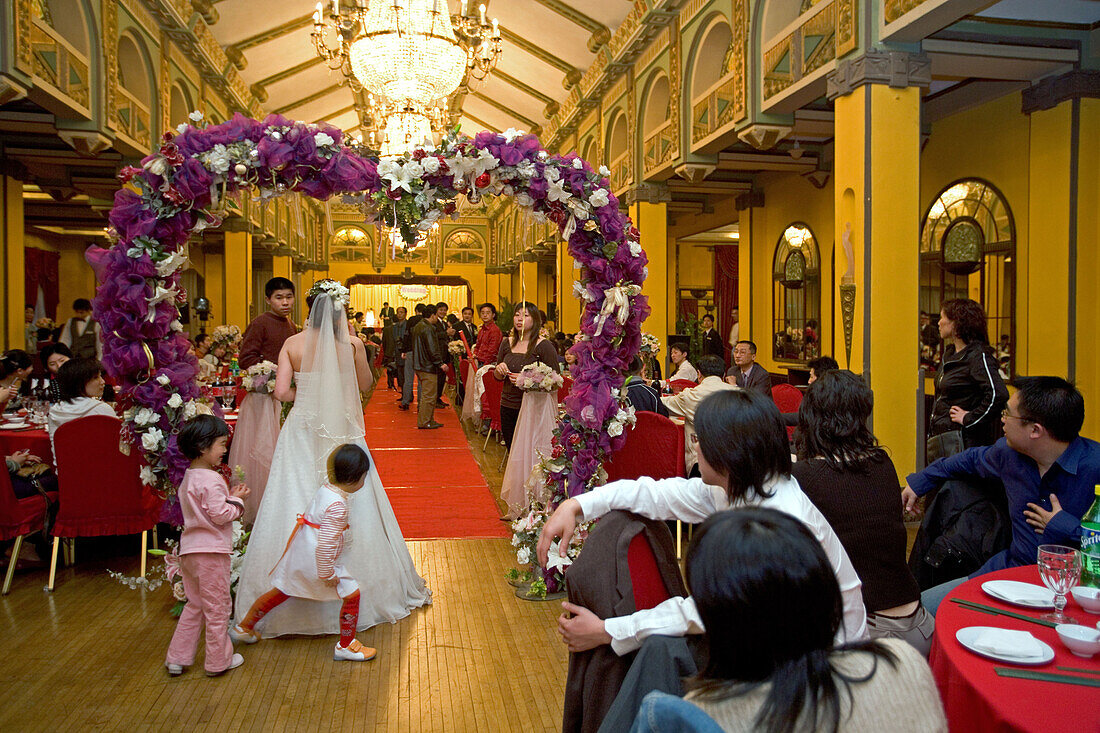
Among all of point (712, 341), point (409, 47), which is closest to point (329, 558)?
point (409, 47)

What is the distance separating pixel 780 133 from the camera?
319 inches

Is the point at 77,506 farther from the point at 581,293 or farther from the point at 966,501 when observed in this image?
the point at 966,501

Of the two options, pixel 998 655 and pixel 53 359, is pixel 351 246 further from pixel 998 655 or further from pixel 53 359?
pixel 998 655

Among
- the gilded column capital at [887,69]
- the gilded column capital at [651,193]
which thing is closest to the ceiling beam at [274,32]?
the gilded column capital at [651,193]

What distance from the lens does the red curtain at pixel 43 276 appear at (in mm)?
17281

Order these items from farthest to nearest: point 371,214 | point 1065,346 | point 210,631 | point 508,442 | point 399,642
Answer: point 508,442, point 1065,346, point 371,214, point 399,642, point 210,631

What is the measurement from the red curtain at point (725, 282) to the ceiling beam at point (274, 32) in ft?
34.1

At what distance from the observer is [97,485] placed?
4.53 m

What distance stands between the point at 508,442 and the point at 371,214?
4.05m

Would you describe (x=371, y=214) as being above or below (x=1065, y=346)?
above

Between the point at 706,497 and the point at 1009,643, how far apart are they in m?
0.75

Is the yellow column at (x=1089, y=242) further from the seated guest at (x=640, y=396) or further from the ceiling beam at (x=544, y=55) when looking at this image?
the ceiling beam at (x=544, y=55)

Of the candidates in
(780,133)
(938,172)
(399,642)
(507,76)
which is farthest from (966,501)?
(507,76)

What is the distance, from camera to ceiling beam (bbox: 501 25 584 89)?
49.1 feet
